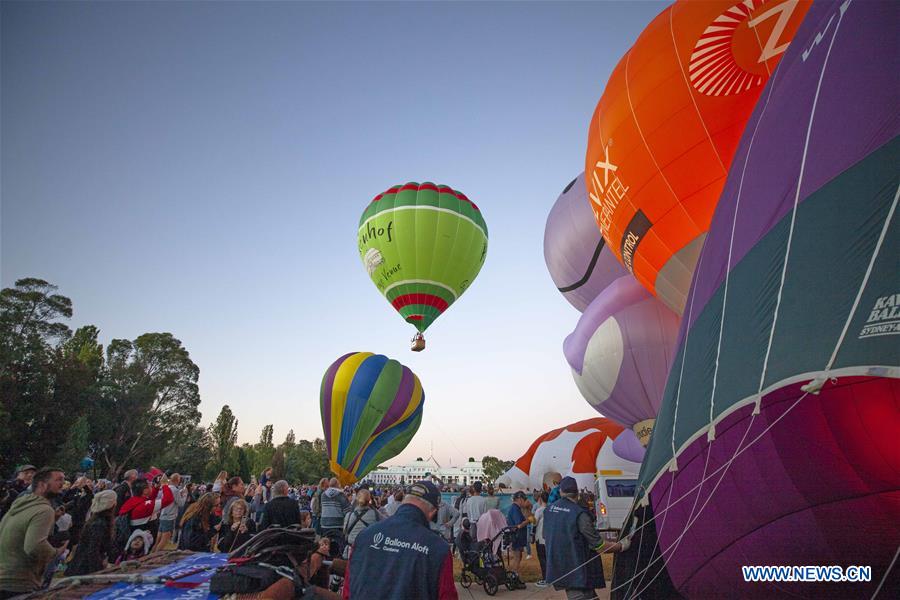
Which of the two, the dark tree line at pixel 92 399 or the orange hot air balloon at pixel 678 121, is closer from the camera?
the orange hot air balloon at pixel 678 121

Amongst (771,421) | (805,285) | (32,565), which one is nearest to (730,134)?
(805,285)

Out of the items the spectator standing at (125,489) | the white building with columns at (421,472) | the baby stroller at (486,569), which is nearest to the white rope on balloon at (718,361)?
the baby stroller at (486,569)

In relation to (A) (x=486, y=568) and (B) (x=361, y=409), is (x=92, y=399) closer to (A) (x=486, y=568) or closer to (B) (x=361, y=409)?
(B) (x=361, y=409)

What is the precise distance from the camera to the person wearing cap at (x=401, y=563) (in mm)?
2270

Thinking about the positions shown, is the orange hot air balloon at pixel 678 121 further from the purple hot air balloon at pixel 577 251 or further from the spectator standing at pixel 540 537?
the purple hot air balloon at pixel 577 251

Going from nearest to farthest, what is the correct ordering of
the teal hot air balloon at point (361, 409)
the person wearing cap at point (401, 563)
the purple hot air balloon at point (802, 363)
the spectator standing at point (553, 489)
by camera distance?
the person wearing cap at point (401, 563)
the purple hot air balloon at point (802, 363)
the spectator standing at point (553, 489)
the teal hot air balloon at point (361, 409)

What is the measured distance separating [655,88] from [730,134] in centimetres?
105

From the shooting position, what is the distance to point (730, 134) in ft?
17.6

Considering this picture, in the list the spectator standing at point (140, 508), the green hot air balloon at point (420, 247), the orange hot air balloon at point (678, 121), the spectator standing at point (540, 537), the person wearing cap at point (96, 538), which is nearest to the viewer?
the person wearing cap at point (96, 538)

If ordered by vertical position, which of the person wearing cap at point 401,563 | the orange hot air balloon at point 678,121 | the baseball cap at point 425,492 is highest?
the orange hot air balloon at point 678,121

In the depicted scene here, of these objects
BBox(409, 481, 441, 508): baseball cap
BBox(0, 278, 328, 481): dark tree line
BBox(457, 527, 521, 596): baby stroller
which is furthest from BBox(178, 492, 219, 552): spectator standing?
BBox(0, 278, 328, 481): dark tree line

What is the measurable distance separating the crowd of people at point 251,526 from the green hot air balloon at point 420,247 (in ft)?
21.7

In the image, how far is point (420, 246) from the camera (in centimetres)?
1465

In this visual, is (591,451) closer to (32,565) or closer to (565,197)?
(565,197)
